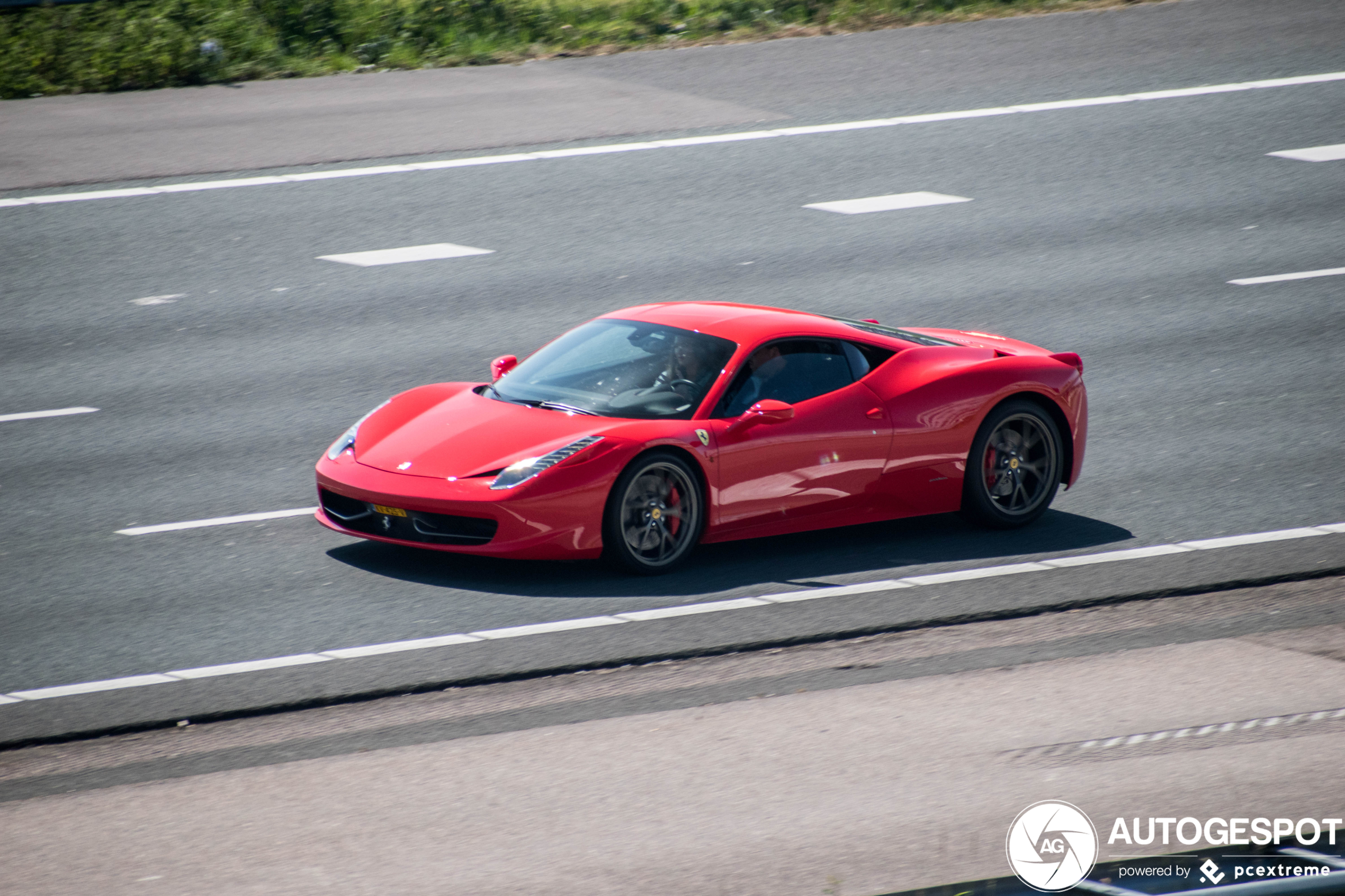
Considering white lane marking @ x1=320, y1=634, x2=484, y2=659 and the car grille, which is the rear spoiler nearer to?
the car grille

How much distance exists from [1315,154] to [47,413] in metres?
13.7

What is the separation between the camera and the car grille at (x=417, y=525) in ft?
29.2

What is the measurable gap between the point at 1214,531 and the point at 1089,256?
21.0 ft

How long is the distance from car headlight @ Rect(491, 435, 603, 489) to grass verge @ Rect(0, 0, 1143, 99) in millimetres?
14006

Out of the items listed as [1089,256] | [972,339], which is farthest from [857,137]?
[972,339]

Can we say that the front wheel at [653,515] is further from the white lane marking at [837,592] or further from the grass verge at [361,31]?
the grass verge at [361,31]

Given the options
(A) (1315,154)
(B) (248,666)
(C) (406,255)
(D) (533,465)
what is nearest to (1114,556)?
(D) (533,465)

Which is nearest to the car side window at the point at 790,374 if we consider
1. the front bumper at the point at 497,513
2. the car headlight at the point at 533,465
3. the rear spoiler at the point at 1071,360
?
the car headlight at the point at 533,465

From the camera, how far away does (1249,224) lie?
56.6 feet

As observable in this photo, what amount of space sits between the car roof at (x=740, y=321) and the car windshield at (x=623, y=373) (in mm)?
70

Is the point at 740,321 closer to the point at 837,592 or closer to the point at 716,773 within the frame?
the point at 837,592

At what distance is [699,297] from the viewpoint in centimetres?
1488

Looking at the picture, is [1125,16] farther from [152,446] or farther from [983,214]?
[152,446]

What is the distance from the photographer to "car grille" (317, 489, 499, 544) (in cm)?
891
